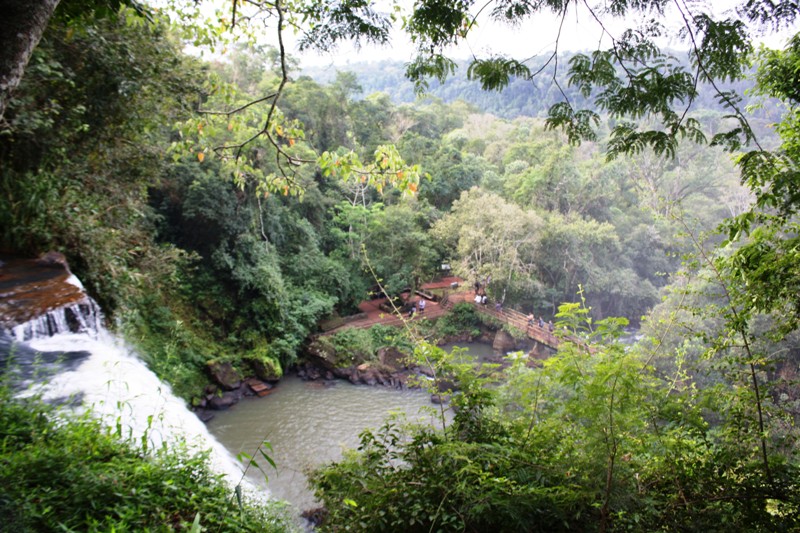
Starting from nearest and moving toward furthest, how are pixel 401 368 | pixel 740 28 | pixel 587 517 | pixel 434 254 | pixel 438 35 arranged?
1. pixel 587 517
2. pixel 740 28
3. pixel 438 35
4. pixel 401 368
5. pixel 434 254

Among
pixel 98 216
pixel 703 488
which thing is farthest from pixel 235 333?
pixel 703 488

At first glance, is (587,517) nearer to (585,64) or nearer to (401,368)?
(585,64)

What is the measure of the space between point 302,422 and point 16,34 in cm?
854

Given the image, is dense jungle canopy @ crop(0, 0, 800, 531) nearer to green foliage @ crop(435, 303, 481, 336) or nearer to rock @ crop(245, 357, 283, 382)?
rock @ crop(245, 357, 283, 382)

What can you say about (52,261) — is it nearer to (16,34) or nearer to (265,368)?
(16,34)

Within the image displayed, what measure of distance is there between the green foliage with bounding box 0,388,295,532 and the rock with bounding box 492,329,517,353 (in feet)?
39.2

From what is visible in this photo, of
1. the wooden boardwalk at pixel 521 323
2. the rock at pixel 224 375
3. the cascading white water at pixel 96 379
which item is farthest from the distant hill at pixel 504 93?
the cascading white water at pixel 96 379

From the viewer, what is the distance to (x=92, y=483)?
196cm

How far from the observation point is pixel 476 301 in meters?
14.9

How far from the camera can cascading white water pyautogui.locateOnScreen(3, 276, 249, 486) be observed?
306 centimetres

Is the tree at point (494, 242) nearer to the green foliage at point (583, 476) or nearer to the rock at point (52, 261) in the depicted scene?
the rock at point (52, 261)

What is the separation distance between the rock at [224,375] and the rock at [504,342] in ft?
26.1

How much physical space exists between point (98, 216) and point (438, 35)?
479 centimetres

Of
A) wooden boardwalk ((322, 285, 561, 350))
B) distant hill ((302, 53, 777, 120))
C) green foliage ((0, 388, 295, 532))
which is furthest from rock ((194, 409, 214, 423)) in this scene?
distant hill ((302, 53, 777, 120))
